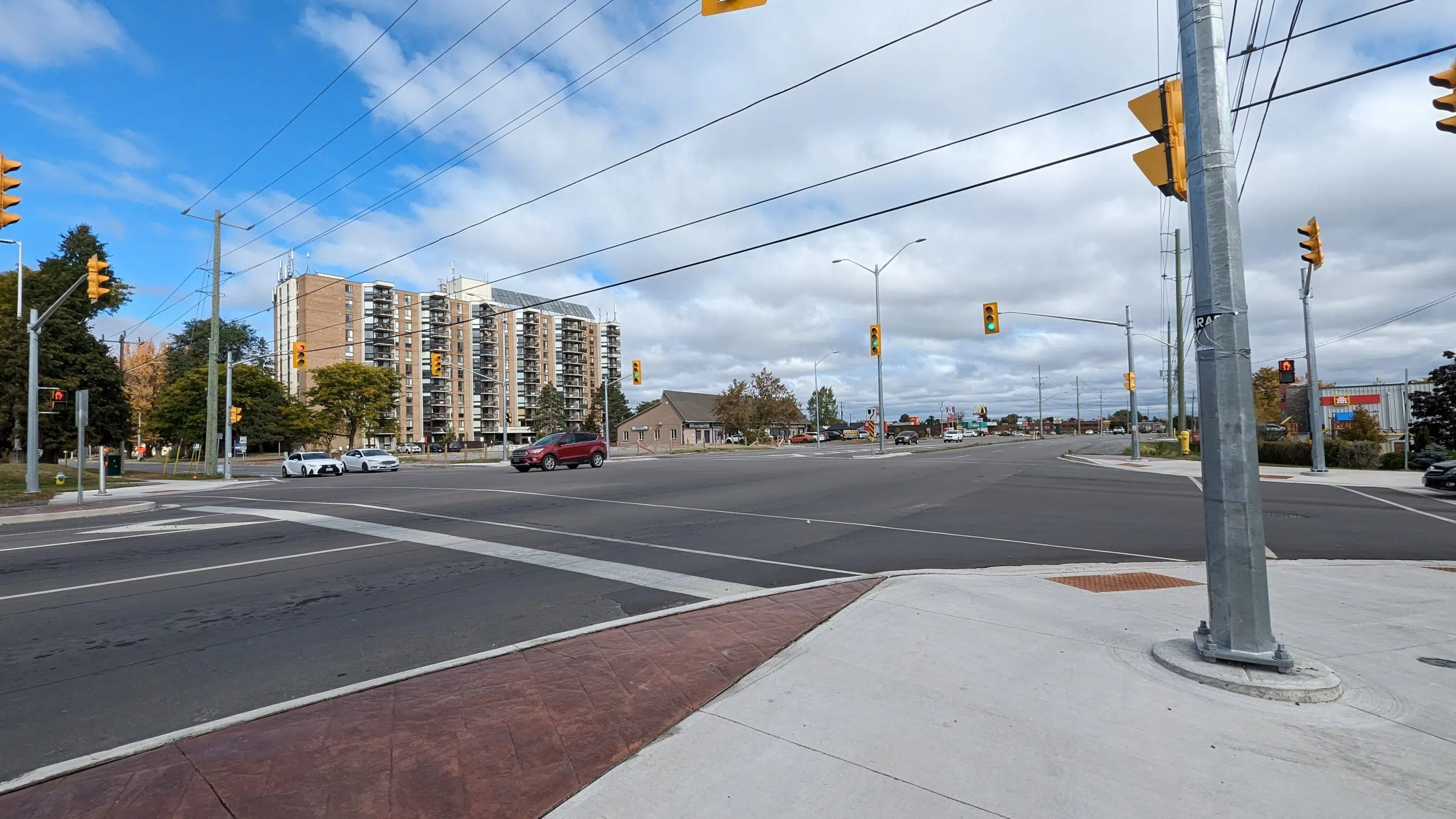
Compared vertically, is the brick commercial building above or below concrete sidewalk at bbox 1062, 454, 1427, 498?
above

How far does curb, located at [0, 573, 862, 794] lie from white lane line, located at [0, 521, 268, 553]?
1089 cm

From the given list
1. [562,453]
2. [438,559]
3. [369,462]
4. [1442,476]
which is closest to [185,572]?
[438,559]

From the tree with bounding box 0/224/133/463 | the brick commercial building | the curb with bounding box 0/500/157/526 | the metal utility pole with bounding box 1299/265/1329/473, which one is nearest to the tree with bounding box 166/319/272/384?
the brick commercial building

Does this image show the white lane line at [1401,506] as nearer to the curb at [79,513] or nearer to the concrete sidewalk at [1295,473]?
the concrete sidewalk at [1295,473]

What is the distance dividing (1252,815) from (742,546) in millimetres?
8030

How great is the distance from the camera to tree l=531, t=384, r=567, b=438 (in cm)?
10481

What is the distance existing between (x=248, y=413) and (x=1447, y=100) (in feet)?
303

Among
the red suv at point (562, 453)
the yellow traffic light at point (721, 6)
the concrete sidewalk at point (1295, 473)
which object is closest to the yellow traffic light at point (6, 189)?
the yellow traffic light at point (721, 6)

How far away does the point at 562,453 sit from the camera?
32969 millimetres

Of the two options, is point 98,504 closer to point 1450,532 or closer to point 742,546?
point 742,546

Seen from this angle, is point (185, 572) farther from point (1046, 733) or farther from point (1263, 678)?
point (1263, 678)

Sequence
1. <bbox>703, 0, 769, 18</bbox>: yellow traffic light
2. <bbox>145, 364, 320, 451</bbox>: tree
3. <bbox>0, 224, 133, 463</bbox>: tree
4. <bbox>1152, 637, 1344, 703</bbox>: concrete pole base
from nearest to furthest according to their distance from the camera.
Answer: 1. <bbox>1152, 637, 1344, 703</bbox>: concrete pole base
2. <bbox>703, 0, 769, 18</bbox>: yellow traffic light
3. <bbox>0, 224, 133, 463</bbox>: tree
4. <bbox>145, 364, 320, 451</bbox>: tree

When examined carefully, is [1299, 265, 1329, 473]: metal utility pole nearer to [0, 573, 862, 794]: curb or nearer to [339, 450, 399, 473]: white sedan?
[0, 573, 862, 794]: curb

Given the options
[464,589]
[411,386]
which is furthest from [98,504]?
[411,386]
